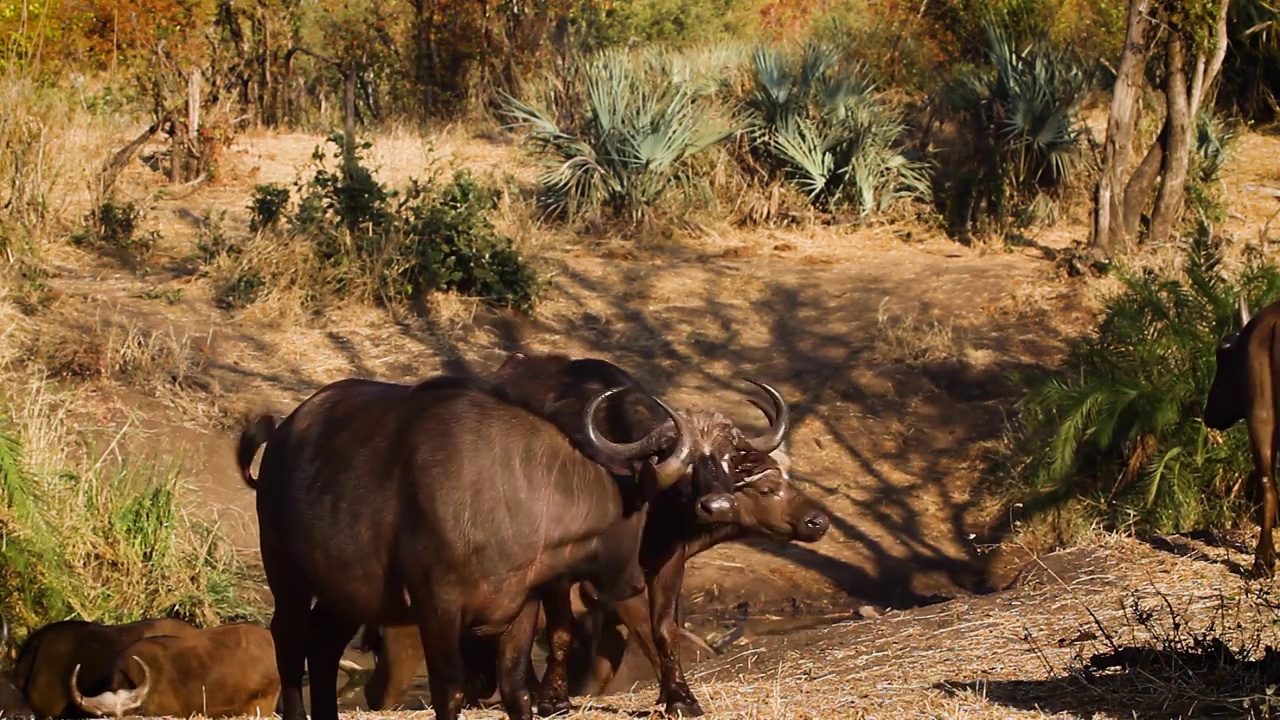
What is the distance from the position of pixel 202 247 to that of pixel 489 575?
10337 mm

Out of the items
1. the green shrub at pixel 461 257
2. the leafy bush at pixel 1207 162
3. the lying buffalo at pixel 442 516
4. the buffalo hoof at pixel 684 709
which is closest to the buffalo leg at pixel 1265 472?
the buffalo hoof at pixel 684 709

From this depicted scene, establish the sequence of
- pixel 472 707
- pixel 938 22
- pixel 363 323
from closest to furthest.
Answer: pixel 472 707
pixel 363 323
pixel 938 22

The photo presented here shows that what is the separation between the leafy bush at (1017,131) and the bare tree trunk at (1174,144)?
1.49 m

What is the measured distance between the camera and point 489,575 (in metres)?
5.82

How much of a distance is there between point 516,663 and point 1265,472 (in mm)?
4881

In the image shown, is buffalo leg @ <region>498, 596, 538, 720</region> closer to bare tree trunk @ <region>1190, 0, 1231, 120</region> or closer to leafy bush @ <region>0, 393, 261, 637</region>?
leafy bush @ <region>0, 393, 261, 637</region>

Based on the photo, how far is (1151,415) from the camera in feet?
36.2

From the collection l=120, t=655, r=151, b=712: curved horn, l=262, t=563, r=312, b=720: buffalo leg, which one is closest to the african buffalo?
l=262, t=563, r=312, b=720: buffalo leg

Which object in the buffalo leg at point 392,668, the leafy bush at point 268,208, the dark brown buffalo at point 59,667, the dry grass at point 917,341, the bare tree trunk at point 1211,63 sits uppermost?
the bare tree trunk at point 1211,63

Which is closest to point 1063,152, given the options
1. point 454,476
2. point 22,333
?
point 22,333

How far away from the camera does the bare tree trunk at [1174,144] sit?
52.3 ft

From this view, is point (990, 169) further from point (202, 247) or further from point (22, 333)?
point (22, 333)

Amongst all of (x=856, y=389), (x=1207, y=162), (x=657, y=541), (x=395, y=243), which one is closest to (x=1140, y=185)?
(x=1207, y=162)

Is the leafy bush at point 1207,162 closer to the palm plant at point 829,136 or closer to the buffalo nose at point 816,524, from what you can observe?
the palm plant at point 829,136
